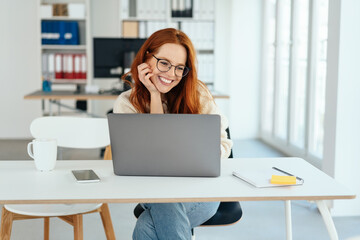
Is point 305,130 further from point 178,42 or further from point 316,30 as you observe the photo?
point 178,42

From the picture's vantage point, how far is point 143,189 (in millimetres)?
1404

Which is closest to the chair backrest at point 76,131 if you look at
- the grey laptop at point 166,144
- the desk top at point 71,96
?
the grey laptop at point 166,144

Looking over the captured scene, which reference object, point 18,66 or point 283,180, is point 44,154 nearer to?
point 283,180

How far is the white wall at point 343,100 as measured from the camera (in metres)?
3.05

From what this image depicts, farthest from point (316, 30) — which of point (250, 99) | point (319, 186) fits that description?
point (319, 186)

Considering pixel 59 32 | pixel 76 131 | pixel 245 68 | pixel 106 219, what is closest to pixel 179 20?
pixel 245 68

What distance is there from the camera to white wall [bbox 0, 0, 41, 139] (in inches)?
242

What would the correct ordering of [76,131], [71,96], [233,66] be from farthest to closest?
[233,66]
[71,96]
[76,131]

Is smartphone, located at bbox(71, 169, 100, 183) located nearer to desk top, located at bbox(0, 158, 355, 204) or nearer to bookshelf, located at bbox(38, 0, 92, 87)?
desk top, located at bbox(0, 158, 355, 204)

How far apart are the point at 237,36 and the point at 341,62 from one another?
323cm

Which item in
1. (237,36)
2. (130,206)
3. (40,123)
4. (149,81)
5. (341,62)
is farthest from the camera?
(237,36)

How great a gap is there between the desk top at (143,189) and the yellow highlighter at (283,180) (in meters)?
0.02

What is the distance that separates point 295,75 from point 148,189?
3.96m

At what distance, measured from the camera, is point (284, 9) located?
18.1 ft
